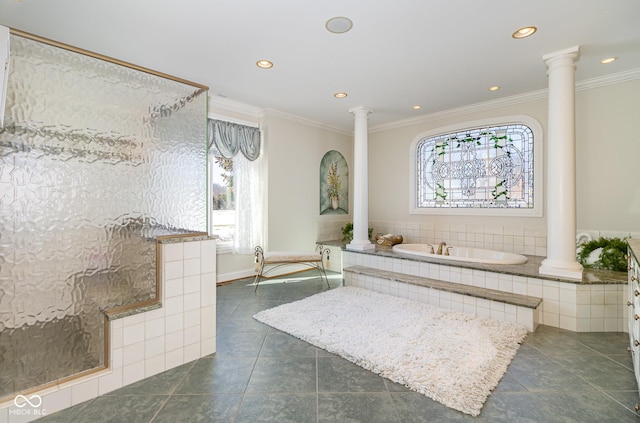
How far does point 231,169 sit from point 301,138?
1.35 meters

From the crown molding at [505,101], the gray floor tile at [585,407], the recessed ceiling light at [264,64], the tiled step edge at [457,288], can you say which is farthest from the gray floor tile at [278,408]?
the crown molding at [505,101]

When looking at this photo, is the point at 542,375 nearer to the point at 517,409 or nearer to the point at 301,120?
the point at 517,409

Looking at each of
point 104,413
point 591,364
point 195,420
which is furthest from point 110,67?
point 591,364

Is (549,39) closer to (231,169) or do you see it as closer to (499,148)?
(499,148)

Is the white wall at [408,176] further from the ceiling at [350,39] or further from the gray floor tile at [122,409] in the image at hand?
the gray floor tile at [122,409]

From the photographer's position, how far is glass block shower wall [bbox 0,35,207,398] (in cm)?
141

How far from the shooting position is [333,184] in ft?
17.8

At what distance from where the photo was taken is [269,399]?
1.64 meters

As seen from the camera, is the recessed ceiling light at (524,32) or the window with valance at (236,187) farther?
the window with valance at (236,187)

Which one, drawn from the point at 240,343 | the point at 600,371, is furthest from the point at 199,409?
the point at 600,371

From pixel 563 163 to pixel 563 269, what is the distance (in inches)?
39.3

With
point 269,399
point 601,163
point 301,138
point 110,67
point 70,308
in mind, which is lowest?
point 269,399

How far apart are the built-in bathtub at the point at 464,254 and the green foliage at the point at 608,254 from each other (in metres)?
0.55

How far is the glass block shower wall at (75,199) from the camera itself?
1.41 m
